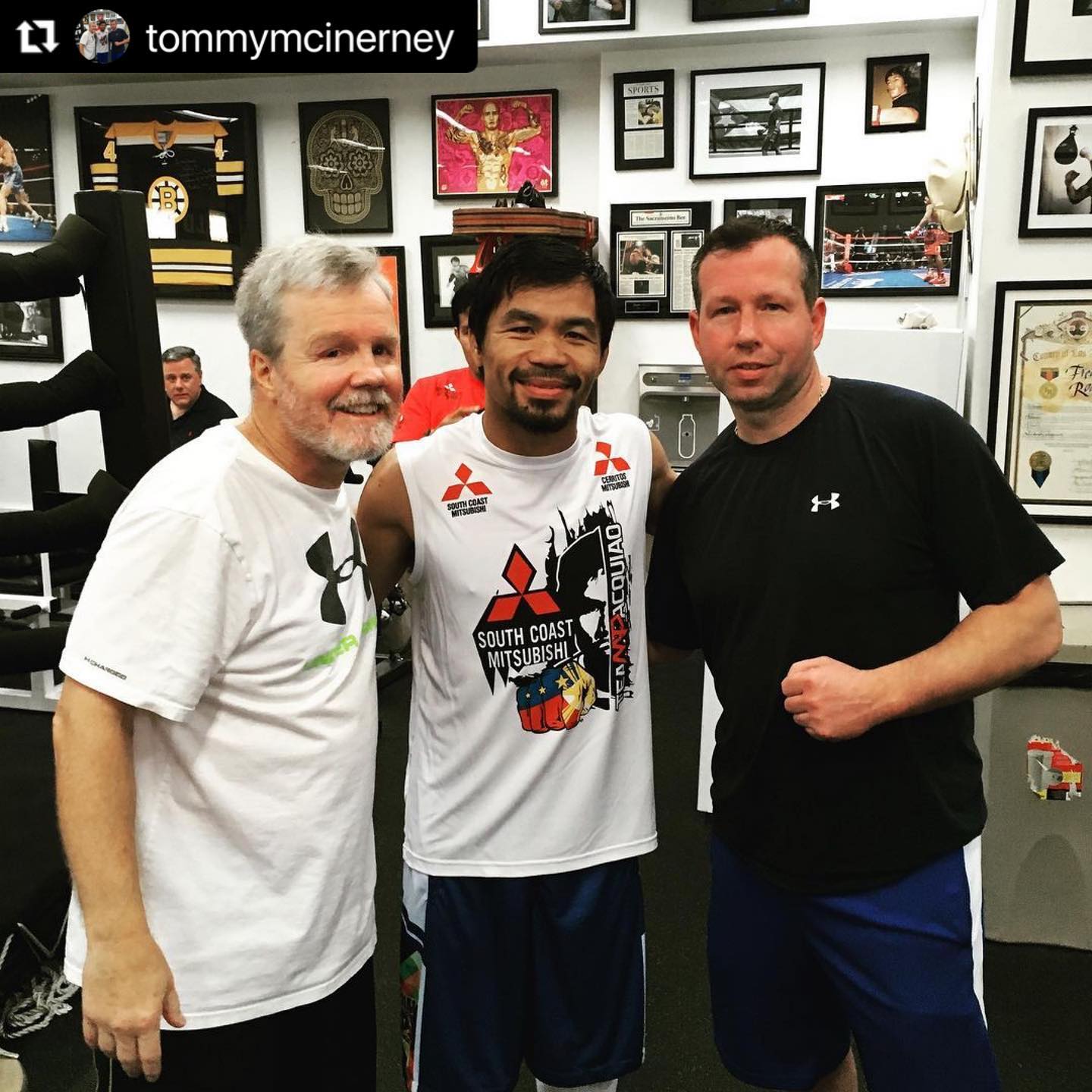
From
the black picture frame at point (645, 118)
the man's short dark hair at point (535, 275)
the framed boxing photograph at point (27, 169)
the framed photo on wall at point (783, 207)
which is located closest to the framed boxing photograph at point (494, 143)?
the black picture frame at point (645, 118)

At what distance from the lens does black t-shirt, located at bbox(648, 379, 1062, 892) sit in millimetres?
1276

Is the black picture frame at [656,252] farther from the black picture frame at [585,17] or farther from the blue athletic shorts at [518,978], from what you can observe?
the blue athletic shorts at [518,978]

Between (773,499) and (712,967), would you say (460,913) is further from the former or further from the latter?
(773,499)

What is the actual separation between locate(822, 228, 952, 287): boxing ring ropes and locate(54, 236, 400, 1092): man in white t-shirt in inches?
135

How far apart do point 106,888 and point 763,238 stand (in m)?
1.15

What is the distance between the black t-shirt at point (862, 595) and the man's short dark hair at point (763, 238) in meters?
0.16

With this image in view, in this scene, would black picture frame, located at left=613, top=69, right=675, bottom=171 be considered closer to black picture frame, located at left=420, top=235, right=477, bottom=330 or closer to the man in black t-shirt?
black picture frame, located at left=420, top=235, right=477, bottom=330

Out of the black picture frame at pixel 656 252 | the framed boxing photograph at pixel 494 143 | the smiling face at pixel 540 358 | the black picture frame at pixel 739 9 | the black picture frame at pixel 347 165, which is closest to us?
the smiling face at pixel 540 358

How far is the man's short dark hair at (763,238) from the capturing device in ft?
4.41

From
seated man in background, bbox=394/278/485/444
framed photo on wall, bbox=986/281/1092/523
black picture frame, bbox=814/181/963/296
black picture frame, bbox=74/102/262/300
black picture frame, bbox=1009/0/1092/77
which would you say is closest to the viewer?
black picture frame, bbox=1009/0/1092/77

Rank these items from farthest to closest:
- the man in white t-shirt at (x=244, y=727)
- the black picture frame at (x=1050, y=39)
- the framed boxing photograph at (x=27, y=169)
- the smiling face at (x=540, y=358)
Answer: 1. the framed boxing photograph at (x=27, y=169)
2. the black picture frame at (x=1050, y=39)
3. the smiling face at (x=540, y=358)
4. the man in white t-shirt at (x=244, y=727)

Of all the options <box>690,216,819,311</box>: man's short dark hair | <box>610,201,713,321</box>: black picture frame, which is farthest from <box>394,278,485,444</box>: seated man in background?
<box>690,216,819,311</box>: man's short dark hair

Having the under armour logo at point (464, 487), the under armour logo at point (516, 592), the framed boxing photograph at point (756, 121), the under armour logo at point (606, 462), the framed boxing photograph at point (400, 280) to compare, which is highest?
the framed boxing photograph at point (756, 121)

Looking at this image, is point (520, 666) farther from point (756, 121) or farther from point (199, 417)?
point (756, 121)
